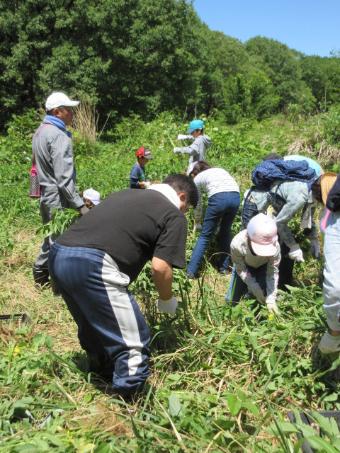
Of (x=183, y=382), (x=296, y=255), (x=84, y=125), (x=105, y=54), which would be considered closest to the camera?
(x=183, y=382)

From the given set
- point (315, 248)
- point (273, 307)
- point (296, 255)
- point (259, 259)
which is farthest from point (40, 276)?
point (315, 248)

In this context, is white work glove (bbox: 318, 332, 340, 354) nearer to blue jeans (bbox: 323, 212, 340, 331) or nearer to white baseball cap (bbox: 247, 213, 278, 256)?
blue jeans (bbox: 323, 212, 340, 331)

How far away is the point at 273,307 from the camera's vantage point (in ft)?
9.99

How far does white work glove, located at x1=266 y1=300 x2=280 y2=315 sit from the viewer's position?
2.99 m

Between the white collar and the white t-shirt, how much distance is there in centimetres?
214

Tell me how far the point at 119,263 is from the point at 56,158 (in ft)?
5.83

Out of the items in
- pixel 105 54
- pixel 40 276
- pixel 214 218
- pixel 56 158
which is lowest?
pixel 40 276

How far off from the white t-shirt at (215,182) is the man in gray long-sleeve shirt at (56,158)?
55.5 inches

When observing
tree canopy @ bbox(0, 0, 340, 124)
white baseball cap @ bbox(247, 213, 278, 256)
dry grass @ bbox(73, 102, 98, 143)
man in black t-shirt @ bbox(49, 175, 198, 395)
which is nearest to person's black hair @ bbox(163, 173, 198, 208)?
man in black t-shirt @ bbox(49, 175, 198, 395)

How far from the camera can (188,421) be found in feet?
6.98

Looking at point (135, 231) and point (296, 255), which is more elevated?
point (135, 231)

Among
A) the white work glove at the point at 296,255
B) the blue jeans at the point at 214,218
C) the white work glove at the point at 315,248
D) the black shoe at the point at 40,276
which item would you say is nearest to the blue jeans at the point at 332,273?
the white work glove at the point at 296,255

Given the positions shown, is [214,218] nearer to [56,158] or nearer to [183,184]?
[56,158]

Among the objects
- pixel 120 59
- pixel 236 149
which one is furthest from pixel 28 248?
pixel 120 59
